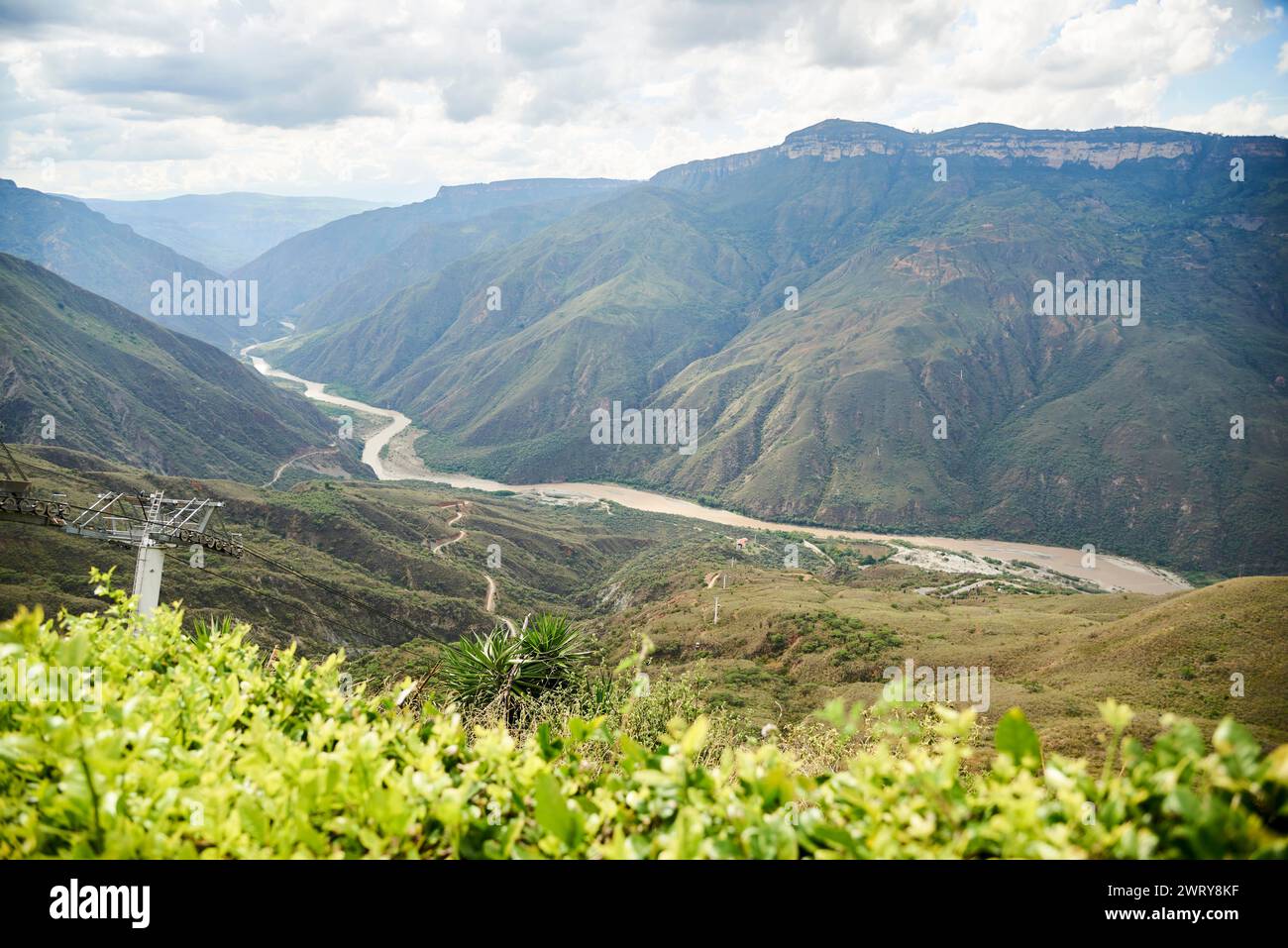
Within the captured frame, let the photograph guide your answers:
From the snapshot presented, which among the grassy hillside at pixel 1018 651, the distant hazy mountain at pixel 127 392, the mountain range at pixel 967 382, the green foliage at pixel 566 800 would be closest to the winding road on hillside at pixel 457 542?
the grassy hillside at pixel 1018 651

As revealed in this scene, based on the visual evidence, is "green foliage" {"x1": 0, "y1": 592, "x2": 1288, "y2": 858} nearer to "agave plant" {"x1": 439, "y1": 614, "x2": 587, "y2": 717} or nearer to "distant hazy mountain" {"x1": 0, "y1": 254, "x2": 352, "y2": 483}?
"agave plant" {"x1": 439, "y1": 614, "x2": 587, "y2": 717}

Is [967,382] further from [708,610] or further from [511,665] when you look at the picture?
[511,665]

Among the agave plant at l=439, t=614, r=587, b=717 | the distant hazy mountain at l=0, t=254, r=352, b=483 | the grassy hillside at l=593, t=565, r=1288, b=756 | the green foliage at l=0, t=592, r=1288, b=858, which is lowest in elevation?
the grassy hillside at l=593, t=565, r=1288, b=756

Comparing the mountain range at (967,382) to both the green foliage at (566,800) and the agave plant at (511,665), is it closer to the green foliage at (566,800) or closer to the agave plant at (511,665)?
the agave plant at (511,665)

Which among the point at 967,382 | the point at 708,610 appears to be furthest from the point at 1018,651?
the point at 967,382

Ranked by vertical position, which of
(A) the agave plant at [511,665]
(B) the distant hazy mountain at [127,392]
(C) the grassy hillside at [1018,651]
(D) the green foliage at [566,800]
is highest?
(B) the distant hazy mountain at [127,392]

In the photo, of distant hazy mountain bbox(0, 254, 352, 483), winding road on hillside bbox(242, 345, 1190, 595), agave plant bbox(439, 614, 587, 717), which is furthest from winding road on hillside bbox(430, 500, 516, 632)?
distant hazy mountain bbox(0, 254, 352, 483)

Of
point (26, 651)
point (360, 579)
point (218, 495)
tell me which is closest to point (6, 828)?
point (26, 651)
